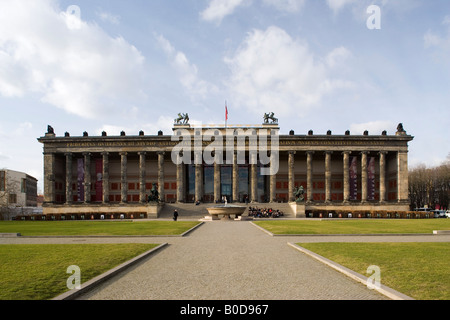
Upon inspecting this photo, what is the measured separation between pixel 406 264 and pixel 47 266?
12.6 m

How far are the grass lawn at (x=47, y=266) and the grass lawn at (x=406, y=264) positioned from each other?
28.3 ft

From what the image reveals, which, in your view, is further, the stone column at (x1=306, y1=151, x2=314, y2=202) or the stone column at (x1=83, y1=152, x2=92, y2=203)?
the stone column at (x1=83, y1=152, x2=92, y2=203)

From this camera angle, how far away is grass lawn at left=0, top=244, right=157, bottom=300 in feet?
30.6

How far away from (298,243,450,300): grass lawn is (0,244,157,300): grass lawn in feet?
28.3

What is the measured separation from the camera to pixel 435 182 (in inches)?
3735

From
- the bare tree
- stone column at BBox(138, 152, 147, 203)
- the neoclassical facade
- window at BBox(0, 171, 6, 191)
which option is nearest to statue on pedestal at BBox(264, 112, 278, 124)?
the neoclassical facade

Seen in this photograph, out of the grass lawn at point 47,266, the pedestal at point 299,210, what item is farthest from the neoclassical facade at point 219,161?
the grass lawn at point 47,266

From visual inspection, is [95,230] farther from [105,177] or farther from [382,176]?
[382,176]

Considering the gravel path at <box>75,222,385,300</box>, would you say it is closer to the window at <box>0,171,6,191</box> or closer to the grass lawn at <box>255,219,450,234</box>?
the grass lawn at <box>255,219,450,234</box>

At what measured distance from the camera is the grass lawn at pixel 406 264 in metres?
9.34

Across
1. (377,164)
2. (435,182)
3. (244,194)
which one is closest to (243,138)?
(244,194)

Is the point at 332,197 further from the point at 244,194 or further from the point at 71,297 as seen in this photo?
the point at 71,297
